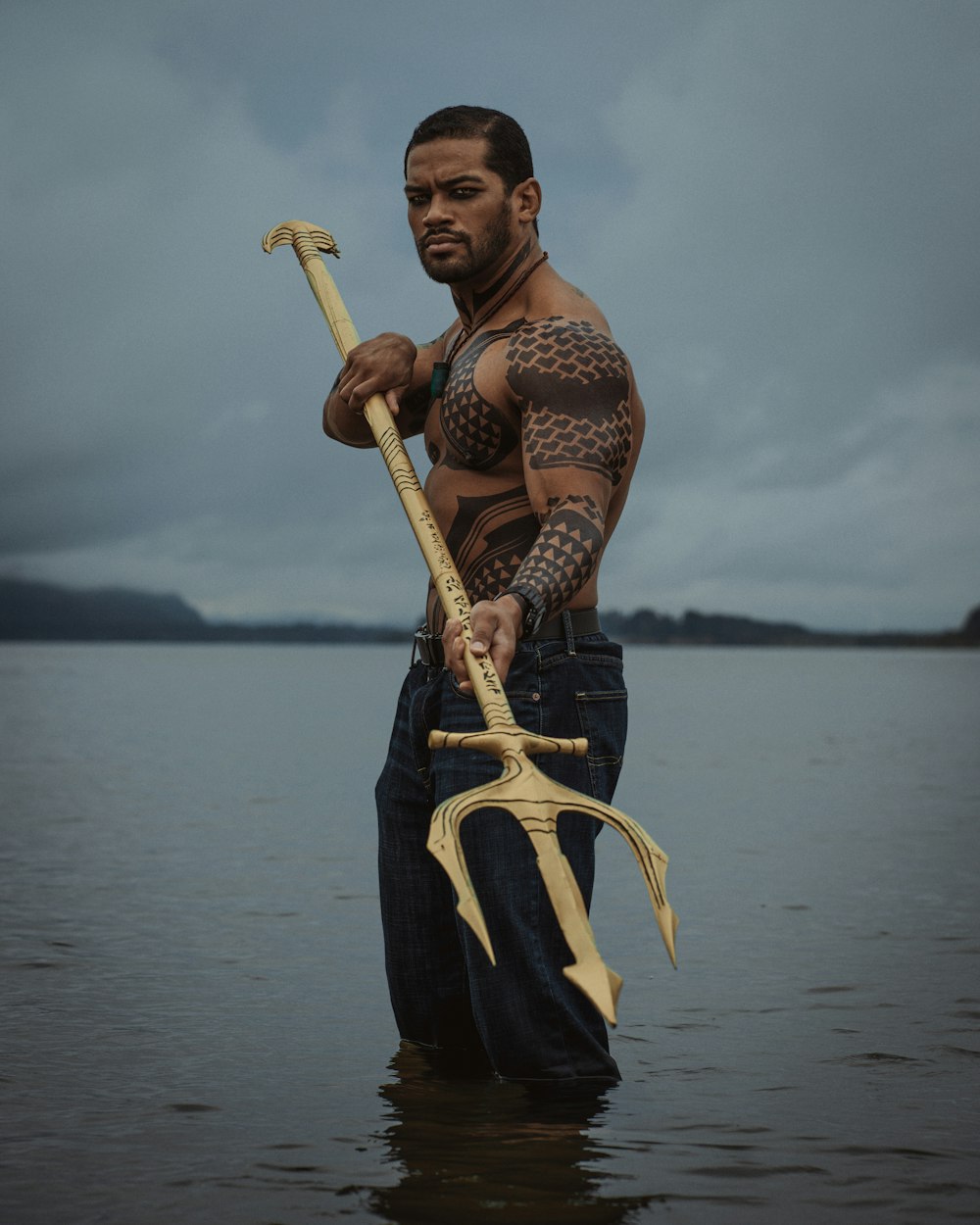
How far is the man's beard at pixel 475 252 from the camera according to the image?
4672 mm

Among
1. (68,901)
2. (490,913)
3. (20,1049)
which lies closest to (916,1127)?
(490,913)

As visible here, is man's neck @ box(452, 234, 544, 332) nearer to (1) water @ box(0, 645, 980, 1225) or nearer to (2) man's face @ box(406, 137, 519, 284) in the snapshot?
(2) man's face @ box(406, 137, 519, 284)

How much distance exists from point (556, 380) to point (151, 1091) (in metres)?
2.84

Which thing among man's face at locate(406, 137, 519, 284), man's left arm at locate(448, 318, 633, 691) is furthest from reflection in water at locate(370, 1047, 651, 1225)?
man's face at locate(406, 137, 519, 284)

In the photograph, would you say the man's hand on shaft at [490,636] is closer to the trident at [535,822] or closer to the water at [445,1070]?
the trident at [535,822]

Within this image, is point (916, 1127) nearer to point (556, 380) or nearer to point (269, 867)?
point (556, 380)

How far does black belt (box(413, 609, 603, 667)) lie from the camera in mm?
4590

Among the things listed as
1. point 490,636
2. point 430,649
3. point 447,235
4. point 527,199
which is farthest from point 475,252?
point 490,636

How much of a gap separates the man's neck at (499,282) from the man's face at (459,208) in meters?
0.07

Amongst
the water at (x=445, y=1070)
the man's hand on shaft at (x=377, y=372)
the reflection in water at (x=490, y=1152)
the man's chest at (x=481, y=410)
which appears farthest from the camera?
the man's hand on shaft at (x=377, y=372)

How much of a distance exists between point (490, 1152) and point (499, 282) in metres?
2.52

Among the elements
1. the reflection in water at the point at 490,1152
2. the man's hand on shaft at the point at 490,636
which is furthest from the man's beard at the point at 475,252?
the reflection in water at the point at 490,1152

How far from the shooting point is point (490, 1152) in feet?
14.9

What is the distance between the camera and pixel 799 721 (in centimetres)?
4275
